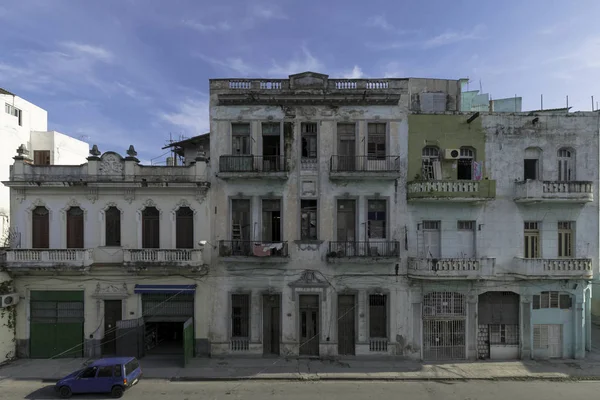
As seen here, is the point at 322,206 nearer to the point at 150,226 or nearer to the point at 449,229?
the point at 449,229

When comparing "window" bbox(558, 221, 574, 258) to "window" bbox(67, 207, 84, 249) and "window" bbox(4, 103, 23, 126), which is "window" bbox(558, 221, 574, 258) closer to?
"window" bbox(67, 207, 84, 249)

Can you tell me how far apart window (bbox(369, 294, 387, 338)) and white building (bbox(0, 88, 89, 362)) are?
Result: 26688 mm

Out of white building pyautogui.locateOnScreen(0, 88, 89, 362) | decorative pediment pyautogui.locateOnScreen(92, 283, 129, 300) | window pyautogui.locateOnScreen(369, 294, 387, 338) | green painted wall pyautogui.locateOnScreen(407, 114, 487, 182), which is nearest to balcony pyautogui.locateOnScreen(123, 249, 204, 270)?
decorative pediment pyautogui.locateOnScreen(92, 283, 129, 300)

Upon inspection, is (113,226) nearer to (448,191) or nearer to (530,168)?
(448,191)

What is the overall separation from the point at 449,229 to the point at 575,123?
397 inches

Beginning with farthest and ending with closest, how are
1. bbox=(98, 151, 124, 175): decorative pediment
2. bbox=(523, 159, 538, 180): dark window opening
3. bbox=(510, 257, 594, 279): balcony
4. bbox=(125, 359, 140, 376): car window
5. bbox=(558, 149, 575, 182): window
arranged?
1. bbox=(523, 159, 538, 180): dark window opening
2. bbox=(558, 149, 575, 182): window
3. bbox=(98, 151, 124, 175): decorative pediment
4. bbox=(510, 257, 594, 279): balcony
5. bbox=(125, 359, 140, 376): car window

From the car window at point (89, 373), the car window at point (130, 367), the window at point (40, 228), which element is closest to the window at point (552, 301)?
the car window at point (130, 367)

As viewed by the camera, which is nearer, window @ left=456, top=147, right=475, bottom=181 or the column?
the column

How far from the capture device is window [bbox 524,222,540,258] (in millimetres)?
18812

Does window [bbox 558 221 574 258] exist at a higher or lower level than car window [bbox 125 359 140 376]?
higher

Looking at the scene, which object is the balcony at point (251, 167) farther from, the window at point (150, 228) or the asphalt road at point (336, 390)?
the asphalt road at point (336, 390)

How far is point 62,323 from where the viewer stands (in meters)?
18.3

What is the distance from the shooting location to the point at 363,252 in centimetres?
1822

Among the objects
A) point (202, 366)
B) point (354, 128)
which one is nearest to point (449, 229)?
point (354, 128)
